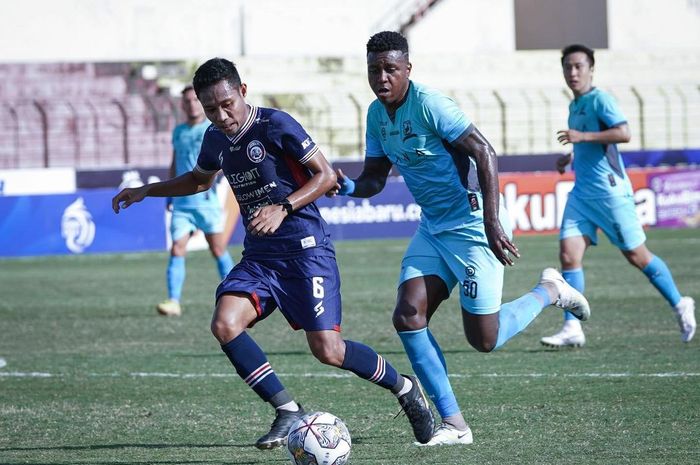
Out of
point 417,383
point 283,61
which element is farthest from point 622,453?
point 283,61

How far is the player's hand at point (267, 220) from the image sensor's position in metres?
5.73

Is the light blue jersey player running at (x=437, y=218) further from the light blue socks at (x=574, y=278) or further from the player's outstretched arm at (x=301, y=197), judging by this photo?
the light blue socks at (x=574, y=278)

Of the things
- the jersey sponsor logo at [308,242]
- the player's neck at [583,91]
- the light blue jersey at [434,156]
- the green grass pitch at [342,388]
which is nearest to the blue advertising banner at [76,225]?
the green grass pitch at [342,388]

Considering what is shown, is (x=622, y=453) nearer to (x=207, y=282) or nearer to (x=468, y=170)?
(x=468, y=170)

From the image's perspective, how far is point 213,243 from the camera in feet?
42.6

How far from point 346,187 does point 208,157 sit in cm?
78

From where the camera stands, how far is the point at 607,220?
32.1ft

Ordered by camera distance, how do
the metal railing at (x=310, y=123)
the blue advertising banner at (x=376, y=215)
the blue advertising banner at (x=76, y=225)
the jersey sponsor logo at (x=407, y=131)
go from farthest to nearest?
the metal railing at (x=310, y=123)
the blue advertising banner at (x=376, y=215)
the blue advertising banner at (x=76, y=225)
the jersey sponsor logo at (x=407, y=131)

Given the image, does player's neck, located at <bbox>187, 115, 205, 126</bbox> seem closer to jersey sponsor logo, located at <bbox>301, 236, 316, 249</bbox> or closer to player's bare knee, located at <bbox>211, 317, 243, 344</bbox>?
jersey sponsor logo, located at <bbox>301, 236, 316, 249</bbox>

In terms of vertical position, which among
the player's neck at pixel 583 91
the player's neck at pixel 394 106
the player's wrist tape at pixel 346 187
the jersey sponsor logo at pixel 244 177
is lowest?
the player's wrist tape at pixel 346 187

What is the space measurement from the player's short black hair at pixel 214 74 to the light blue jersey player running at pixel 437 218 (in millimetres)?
775

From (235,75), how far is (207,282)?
10957 millimetres

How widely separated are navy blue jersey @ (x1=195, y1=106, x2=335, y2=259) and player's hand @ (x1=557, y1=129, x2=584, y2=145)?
3095 mm

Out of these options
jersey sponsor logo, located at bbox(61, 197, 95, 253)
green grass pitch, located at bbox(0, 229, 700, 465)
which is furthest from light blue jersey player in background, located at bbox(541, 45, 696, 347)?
jersey sponsor logo, located at bbox(61, 197, 95, 253)
